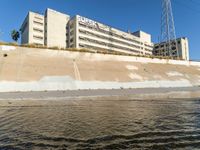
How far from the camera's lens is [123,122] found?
10328 millimetres

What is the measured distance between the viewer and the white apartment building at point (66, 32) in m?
117

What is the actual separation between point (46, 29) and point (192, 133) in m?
119

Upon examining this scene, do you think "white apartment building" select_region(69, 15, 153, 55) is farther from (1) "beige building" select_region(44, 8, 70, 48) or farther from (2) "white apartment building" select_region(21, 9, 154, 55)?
(1) "beige building" select_region(44, 8, 70, 48)

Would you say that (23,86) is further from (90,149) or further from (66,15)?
(66,15)

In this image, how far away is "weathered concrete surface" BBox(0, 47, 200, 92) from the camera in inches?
1441

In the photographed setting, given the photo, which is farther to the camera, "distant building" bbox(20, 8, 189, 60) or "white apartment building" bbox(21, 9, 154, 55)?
"distant building" bbox(20, 8, 189, 60)

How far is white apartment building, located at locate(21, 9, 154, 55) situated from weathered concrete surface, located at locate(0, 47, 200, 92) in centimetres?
5797

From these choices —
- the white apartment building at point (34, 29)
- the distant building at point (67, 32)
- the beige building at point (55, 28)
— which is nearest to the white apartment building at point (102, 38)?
the distant building at point (67, 32)

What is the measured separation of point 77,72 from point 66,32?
90.8 meters

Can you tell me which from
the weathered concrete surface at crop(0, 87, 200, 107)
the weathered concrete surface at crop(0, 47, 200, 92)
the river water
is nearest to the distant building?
the weathered concrete surface at crop(0, 47, 200, 92)

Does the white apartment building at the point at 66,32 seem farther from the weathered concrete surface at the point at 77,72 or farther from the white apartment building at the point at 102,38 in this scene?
the weathered concrete surface at the point at 77,72

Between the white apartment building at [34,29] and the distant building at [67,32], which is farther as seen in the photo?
the distant building at [67,32]

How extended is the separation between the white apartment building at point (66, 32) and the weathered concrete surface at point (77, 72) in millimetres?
57968

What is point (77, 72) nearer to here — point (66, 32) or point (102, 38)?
point (66, 32)
